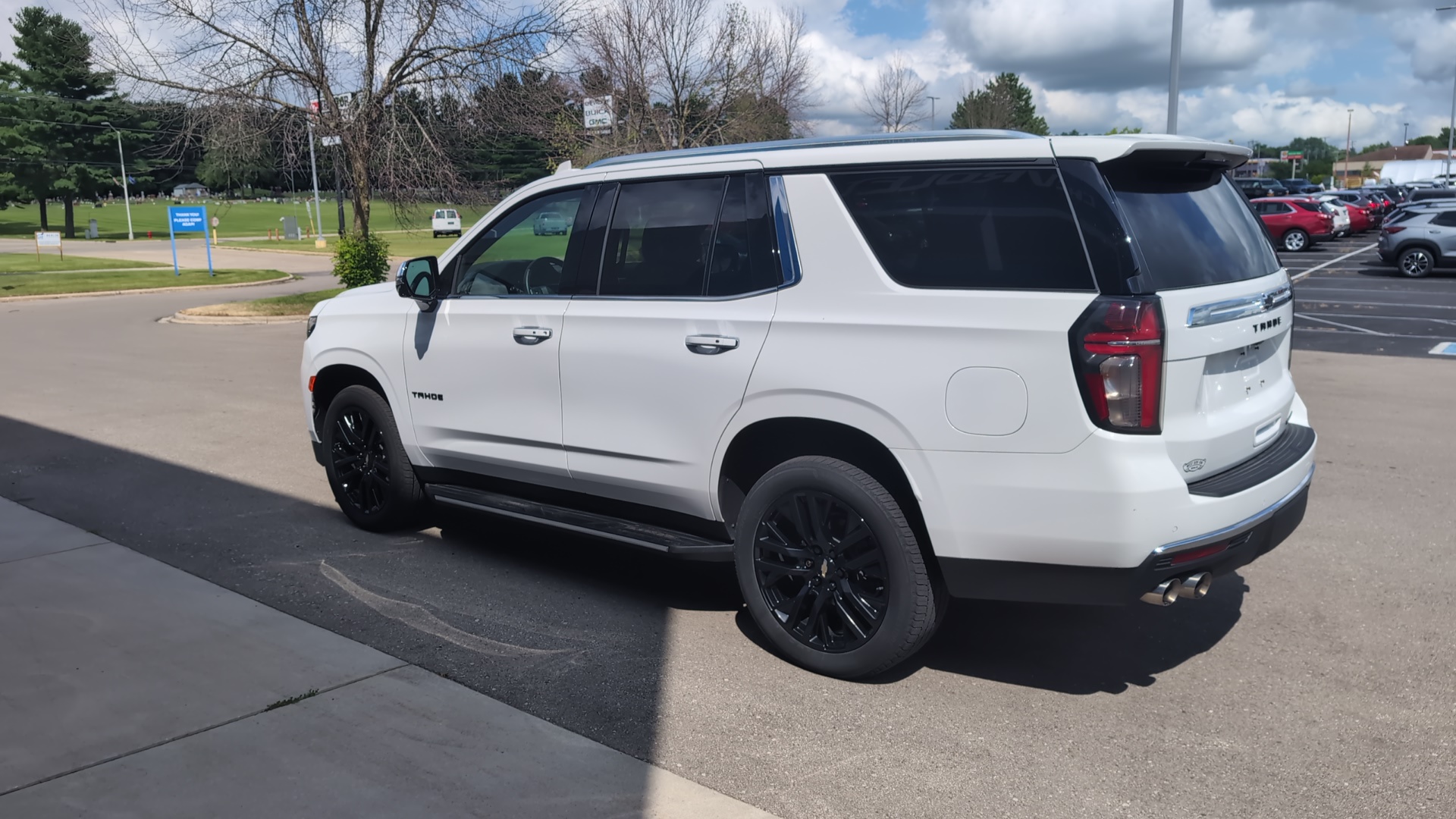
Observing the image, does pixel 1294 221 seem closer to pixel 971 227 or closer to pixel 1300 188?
pixel 1300 188

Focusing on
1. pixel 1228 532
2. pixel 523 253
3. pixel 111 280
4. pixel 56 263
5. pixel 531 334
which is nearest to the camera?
pixel 1228 532

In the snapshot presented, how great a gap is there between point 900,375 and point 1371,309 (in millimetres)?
18787

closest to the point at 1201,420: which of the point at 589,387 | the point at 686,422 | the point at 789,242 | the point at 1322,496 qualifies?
the point at 789,242

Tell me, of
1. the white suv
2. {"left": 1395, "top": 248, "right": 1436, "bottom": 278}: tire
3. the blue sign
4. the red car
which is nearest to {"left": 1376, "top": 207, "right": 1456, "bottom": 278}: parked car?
{"left": 1395, "top": 248, "right": 1436, "bottom": 278}: tire

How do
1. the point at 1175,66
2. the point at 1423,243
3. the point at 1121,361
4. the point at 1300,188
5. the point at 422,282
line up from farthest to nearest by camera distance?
the point at 1300,188, the point at 1423,243, the point at 1175,66, the point at 422,282, the point at 1121,361

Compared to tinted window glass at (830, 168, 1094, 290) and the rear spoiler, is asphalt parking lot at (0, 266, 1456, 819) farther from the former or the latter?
the rear spoiler

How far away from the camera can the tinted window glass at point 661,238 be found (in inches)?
188

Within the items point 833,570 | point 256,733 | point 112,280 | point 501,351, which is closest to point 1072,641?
point 833,570

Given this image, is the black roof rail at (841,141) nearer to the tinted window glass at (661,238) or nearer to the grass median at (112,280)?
the tinted window glass at (661,238)

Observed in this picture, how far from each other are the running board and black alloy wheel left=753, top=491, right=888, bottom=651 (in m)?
0.27

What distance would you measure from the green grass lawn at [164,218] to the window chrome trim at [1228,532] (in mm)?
56315

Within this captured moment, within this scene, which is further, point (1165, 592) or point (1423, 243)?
point (1423, 243)

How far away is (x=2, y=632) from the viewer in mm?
4816

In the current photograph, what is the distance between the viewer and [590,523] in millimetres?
5094
